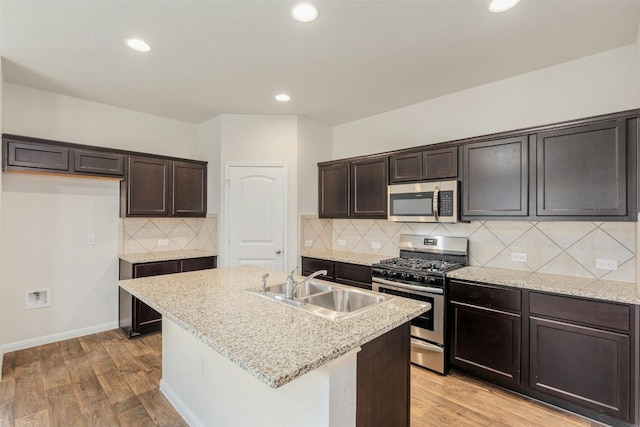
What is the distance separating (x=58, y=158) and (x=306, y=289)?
294cm

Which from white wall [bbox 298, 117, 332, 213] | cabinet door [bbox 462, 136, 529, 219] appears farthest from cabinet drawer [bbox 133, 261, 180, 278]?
cabinet door [bbox 462, 136, 529, 219]

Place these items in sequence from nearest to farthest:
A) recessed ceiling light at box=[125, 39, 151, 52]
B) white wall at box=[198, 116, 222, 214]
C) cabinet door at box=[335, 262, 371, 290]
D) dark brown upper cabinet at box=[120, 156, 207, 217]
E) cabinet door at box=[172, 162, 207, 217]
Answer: recessed ceiling light at box=[125, 39, 151, 52], cabinet door at box=[335, 262, 371, 290], dark brown upper cabinet at box=[120, 156, 207, 217], cabinet door at box=[172, 162, 207, 217], white wall at box=[198, 116, 222, 214]

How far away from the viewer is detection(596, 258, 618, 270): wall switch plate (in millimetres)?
2459

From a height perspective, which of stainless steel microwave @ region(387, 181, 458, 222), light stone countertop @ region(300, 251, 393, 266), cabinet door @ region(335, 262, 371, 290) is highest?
stainless steel microwave @ region(387, 181, 458, 222)

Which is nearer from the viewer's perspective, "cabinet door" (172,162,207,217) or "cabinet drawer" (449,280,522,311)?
"cabinet drawer" (449,280,522,311)

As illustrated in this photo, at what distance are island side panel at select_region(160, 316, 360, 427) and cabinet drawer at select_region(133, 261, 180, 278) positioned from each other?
1396 millimetres

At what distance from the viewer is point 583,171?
2357 mm

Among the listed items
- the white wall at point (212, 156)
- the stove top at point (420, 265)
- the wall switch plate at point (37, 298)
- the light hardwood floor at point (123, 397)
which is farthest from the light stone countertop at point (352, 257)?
the wall switch plate at point (37, 298)

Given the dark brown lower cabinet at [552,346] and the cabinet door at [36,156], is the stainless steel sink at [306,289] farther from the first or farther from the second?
the cabinet door at [36,156]

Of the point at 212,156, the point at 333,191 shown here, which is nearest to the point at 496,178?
the point at 333,191

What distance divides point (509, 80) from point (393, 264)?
209 centimetres

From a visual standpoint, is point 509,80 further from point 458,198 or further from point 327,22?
point 327,22

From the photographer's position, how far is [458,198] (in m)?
3.00

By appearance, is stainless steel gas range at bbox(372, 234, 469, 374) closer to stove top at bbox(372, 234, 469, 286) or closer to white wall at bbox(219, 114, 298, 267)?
stove top at bbox(372, 234, 469, 286)
